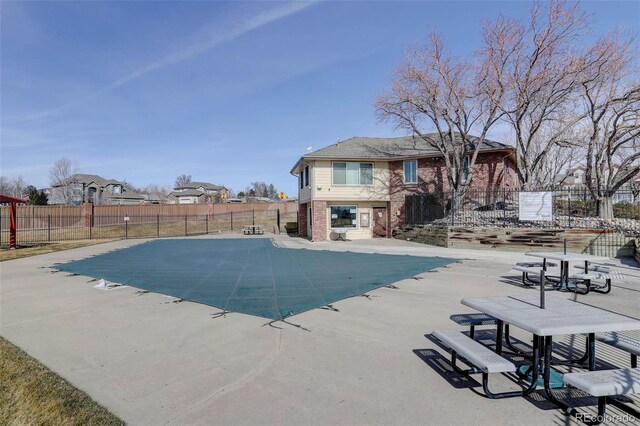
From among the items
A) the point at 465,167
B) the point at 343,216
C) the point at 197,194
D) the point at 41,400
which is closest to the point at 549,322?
the point at 41,400

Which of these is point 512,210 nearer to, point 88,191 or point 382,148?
point 382,148

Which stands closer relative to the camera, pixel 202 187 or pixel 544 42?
pixel 544 42

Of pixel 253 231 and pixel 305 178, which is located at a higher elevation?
pixel 305 178

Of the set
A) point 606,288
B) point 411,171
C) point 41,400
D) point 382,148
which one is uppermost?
point 382,148

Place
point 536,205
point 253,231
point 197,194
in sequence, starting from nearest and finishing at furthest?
point 536,205 → point 253,231 → point 197,194

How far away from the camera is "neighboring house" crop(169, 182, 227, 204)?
2960 inches

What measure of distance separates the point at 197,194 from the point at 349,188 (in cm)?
6038

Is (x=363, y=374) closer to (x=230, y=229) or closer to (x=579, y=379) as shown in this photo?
(x=579, y=379)

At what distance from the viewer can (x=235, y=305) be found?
657cm

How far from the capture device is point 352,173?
22.5 metres

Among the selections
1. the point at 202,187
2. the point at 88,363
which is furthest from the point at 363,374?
the point at 202,187

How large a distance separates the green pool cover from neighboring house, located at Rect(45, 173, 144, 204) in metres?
57.4

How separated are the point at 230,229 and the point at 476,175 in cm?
2180

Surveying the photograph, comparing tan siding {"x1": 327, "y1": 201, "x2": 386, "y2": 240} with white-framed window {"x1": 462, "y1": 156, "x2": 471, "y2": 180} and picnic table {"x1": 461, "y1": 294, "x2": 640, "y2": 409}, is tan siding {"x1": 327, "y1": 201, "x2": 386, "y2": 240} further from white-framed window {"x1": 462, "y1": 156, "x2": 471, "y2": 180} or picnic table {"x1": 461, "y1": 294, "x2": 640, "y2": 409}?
picnic table {"x1": 461, "y1": 294, "x2": 640, "y2": 409}
